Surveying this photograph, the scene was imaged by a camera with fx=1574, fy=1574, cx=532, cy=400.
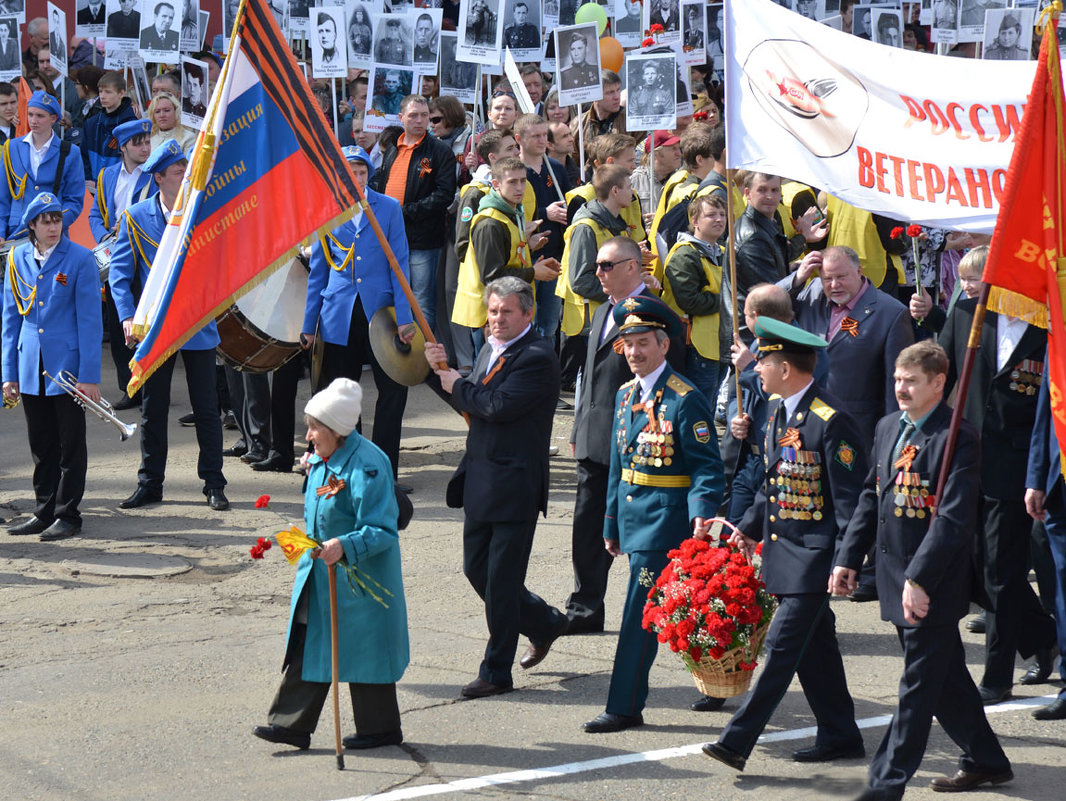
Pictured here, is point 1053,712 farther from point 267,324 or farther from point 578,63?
point 578,63

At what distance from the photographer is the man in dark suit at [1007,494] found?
7086mm

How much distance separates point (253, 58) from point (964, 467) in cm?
359

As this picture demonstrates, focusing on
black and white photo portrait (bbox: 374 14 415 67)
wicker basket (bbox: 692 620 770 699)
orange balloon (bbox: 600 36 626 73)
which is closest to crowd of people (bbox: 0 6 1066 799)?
wicker basket (bbox: 692 620 770 699)

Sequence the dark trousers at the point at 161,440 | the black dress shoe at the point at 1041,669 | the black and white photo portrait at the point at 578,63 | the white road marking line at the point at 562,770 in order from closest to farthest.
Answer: the white road marking line at the point at 562,770
the black dress shoe at the point at 1041,669
the dark trousers at the point at 161,440
the black and white photo portrait at the point at 578,63

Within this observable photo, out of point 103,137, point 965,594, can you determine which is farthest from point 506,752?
point 103,137

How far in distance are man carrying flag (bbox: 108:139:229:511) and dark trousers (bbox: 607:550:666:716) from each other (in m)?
4.61

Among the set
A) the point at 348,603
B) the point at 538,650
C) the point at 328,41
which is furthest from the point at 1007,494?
the point at 328,41

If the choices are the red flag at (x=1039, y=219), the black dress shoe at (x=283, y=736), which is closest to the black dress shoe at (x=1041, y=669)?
the red flag at (x=1039, y=219)

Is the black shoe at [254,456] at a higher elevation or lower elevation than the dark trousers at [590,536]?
lower

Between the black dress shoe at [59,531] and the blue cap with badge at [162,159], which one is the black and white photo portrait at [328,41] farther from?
the black dress shoe at [59,531]

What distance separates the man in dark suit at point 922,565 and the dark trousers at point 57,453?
5708 mm

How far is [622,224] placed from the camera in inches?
420

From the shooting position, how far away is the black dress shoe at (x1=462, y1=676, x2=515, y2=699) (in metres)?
7.08

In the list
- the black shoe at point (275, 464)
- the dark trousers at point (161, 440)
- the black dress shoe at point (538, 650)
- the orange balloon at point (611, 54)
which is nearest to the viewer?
the black dress shoe at point (538, 650)
